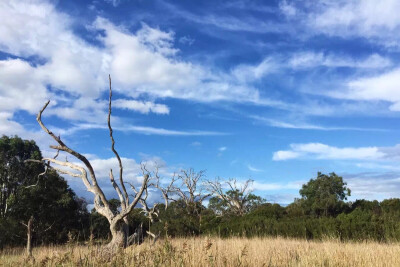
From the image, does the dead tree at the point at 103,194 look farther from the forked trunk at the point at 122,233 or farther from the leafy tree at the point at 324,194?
the leafy tree at the point at 324,194

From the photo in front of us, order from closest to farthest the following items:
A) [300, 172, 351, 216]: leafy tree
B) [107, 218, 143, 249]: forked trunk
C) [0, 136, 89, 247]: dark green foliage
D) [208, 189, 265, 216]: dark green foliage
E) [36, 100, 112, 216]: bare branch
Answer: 1. [107, 218, 143, 249]: forked trunk
2. [36, 100, 112, 216]: bare branch
3. [0, 136, 89, 247]: dark green foliage
4. [300, 172, 351, 216]: leafy tree
5. [208, 189, 265, 216]: dark green foliage

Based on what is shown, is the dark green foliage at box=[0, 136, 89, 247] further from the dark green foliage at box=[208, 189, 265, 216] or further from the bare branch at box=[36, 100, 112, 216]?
the dark green foliage at box=[208, 189, 265, 216]

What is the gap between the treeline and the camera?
15367 millimetres

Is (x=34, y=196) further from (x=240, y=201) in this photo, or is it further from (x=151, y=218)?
(x=240, y=201)

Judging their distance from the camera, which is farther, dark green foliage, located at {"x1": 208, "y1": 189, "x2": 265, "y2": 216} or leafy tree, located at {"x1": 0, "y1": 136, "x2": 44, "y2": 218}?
dark green foliage, located at {"x1": 208, "y1": 189, "x2": 265, "y2": 216}

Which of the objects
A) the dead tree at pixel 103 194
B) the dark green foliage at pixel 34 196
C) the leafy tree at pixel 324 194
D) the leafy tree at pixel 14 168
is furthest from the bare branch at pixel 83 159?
the leafy tree at pixel 324 194

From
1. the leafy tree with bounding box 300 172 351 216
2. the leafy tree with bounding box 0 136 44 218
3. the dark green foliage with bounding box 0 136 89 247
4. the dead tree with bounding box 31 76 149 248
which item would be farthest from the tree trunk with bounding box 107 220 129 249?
the leafy tree with bounding box 300 172 351 216

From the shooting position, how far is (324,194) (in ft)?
97.1

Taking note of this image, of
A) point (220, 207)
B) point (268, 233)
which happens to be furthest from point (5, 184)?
point (220, 207)

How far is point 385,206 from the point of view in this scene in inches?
971

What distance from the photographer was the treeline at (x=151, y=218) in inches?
605

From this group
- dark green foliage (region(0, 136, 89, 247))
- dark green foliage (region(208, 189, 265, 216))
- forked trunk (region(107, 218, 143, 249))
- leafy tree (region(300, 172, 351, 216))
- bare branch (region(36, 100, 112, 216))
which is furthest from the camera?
dark green foliage (region(208, 189, 265, 216))

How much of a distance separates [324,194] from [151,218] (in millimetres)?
15629

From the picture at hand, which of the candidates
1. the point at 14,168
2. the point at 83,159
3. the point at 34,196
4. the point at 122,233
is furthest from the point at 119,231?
the point at 14,168
